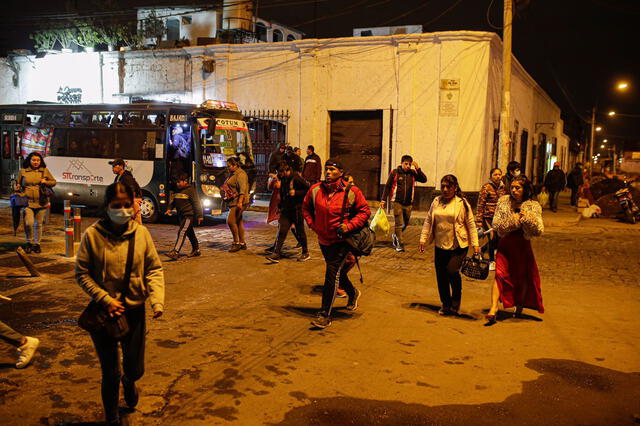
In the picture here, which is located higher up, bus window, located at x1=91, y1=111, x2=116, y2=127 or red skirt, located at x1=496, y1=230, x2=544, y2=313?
bus window, located at x1=91, y1=111, x2=116, y2=127

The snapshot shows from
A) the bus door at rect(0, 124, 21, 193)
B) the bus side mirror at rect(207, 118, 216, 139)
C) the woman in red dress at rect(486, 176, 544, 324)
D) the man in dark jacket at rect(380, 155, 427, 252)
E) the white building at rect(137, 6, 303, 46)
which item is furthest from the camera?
the white building at rect(137, 6, 303, 46)

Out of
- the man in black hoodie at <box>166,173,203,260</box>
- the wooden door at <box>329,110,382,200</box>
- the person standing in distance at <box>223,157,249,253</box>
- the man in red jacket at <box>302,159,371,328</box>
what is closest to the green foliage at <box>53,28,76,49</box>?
the wooden door at <box>329,110,382,200</box>

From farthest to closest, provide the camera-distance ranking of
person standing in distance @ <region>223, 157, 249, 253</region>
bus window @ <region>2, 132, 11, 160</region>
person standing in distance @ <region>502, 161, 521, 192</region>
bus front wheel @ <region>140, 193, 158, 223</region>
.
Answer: bus window @ <region>2, 132, 11, 160</region>
bus front wheel @ <region>140, 193, 158, 223</region>
person standing in distance @ <region>223, 157, 249, 253</region>
person standing in distance @ <region>502, 161, 521, 192</region>

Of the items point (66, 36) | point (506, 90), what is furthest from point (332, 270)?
point (66, 36)

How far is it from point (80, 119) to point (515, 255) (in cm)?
1418

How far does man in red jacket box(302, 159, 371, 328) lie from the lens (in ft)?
20.5

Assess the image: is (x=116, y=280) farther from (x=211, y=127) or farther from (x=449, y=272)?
(x=211, y=127)

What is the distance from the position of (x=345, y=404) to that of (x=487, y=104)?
660 inches

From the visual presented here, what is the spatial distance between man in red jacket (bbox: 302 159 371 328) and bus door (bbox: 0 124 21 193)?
15.4 metres

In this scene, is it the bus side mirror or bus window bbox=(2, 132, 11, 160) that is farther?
bus window bbox=(2, 132, 11, 160)

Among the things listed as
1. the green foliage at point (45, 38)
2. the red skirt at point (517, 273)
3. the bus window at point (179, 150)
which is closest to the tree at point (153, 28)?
the green foliage at point (45, 38)

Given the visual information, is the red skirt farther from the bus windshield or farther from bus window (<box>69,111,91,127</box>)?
bus window (<box>69,111,91,127</box>)

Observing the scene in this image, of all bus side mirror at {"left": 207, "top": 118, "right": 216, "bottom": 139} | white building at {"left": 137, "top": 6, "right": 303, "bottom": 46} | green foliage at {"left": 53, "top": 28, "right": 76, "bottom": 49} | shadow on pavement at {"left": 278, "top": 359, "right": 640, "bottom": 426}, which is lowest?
shadow on pavement at {"left": 278, "top": 359, "right": 640, "bottom": 426}

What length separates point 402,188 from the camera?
11.3 meters
